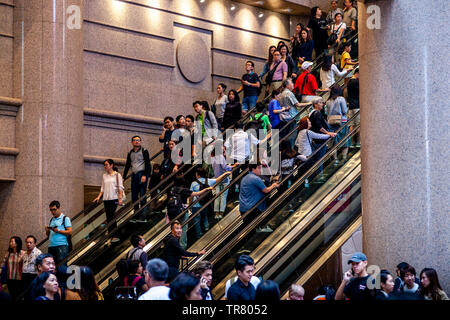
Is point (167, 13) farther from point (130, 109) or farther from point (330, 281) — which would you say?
point (330, 281)

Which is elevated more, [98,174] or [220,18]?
[220,18]

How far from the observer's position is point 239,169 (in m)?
12.9

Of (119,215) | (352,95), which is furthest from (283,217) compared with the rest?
(352,95)

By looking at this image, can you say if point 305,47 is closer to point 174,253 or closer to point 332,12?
point 332,12

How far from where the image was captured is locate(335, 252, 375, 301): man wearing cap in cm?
733

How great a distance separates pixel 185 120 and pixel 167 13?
480 centimetres

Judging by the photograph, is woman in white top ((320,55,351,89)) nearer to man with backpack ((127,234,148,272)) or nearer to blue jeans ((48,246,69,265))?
blue jeans ((48,246,69,265))

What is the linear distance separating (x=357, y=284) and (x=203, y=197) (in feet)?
17.2

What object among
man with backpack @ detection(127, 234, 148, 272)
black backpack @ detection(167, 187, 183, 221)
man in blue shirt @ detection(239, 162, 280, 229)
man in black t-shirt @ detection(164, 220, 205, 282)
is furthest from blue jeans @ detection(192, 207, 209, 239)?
man with backpack @ detection(127, 234, 148, 272)

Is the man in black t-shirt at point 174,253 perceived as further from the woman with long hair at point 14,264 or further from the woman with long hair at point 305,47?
the woman with long hair at point 305,47

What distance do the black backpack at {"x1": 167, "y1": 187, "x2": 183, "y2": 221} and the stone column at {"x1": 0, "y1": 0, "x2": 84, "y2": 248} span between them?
2661 millimetres

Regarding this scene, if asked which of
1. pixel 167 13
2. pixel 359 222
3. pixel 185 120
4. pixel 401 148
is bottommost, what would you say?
pixel 359 222

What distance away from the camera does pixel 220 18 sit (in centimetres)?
2047

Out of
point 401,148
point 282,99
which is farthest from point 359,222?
point 282,99
